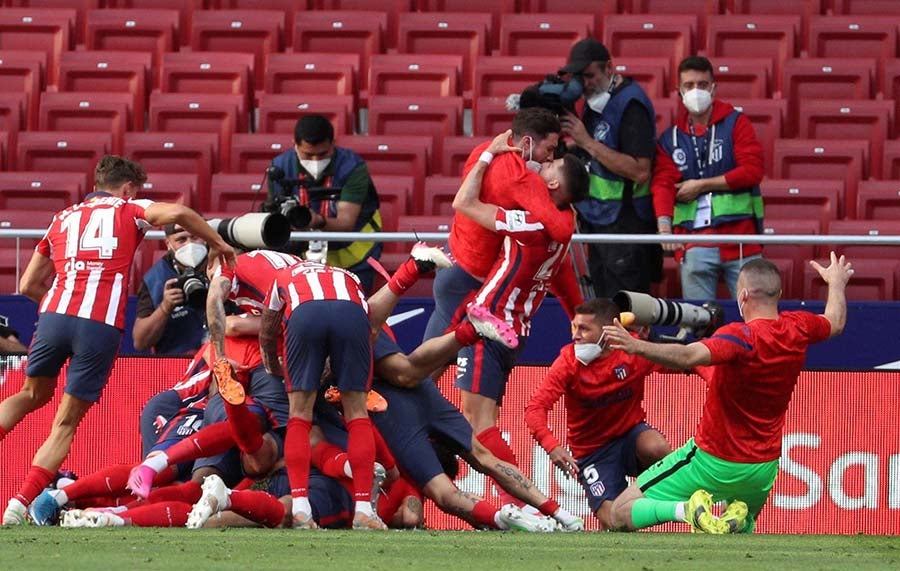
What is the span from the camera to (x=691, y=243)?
10.1 metres

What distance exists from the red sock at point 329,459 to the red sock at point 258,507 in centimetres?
52

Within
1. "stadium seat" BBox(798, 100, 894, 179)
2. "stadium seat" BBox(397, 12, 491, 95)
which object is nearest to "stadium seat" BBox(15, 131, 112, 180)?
"stadium seat" BBox(397, 12, 491, 95)

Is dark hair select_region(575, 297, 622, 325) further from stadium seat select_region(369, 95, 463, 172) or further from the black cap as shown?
stadium seat select_region(369, 95, 463, 172)

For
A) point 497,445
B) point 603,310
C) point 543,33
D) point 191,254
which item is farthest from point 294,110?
point 497,445

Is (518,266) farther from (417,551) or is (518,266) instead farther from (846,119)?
(846,119)

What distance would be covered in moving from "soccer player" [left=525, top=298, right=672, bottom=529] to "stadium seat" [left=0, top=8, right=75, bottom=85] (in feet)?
19.0

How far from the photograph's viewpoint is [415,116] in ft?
41.8

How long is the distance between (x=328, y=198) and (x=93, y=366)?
1987 millimetres

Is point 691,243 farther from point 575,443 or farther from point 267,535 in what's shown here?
point 267,535

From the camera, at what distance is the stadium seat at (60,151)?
Answer: 12.6 meters

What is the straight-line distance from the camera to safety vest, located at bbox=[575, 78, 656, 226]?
34.9ft

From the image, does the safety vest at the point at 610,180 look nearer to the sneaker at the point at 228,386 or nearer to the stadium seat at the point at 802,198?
the stadium seat at the point at 802,198

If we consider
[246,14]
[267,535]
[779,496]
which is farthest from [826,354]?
[246,14]

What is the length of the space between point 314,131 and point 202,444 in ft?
8.00
